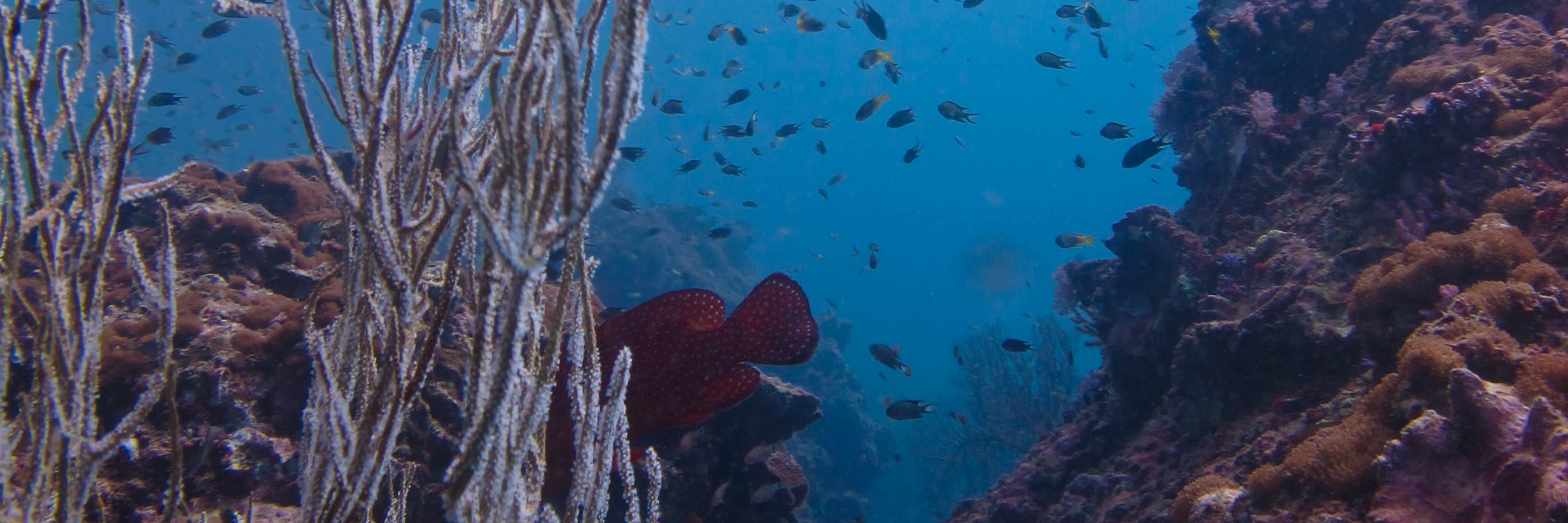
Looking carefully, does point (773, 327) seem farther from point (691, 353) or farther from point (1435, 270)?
point (1435, 270)

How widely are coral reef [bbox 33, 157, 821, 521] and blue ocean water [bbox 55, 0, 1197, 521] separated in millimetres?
54955

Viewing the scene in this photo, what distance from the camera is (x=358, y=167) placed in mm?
1647

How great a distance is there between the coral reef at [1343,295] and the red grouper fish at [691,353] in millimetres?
2267

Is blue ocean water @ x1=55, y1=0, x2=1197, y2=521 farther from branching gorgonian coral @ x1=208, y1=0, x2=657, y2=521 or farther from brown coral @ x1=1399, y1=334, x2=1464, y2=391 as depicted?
branching gorgonian coral @ x1=208, y1=0, x2=657, y2=521

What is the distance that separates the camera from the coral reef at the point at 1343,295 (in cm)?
256

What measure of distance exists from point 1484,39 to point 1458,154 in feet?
5.72

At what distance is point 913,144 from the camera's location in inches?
2788

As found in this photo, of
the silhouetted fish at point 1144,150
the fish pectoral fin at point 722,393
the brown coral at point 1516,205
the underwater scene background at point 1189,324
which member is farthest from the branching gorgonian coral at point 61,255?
the silhouetted fish at point 1144,150

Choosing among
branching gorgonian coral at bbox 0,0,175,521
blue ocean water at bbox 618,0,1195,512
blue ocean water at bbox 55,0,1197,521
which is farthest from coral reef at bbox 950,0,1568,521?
blue ocean water at bbox 618,0,1195,512

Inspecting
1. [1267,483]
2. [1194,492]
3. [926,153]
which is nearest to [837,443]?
[1194,492]

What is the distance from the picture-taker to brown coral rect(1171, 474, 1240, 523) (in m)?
3.31

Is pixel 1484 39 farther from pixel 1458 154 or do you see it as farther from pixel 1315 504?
pixel 1315 504

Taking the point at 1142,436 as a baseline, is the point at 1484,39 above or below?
above

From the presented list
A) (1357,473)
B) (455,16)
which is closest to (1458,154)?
(1357,473)
